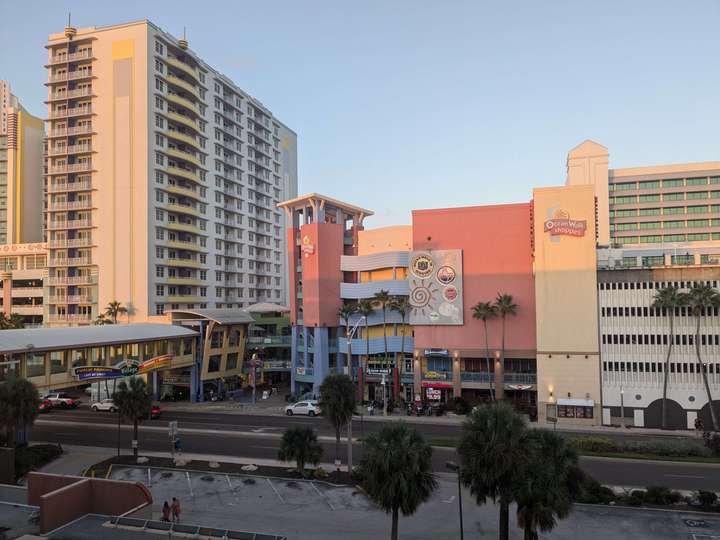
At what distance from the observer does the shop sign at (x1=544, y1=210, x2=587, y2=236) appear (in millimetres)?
59312

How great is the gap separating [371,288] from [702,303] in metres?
37.3

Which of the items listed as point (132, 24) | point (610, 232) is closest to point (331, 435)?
point (132, 24)

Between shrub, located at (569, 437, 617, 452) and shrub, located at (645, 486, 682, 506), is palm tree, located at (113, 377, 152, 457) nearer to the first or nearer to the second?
shrub, located at (569, 437, 617, 452)

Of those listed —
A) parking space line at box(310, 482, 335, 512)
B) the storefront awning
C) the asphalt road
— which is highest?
the storefront awning

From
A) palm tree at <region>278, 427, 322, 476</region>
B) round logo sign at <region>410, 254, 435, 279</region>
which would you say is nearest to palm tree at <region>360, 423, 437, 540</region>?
palm tree at <region>278, 427, 322, 476</region>

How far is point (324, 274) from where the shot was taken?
246ft

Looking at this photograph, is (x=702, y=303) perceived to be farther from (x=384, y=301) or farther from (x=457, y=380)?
(x=384, y=301)

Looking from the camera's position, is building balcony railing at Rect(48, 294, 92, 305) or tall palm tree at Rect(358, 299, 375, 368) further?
building balcony railing at Rect(48, 294, 92, 305)

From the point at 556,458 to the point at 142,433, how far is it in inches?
1682

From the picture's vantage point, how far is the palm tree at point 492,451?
21.6 meters

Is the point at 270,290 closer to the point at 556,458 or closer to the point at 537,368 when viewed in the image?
the point at 537,368

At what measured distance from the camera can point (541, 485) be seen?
21.8 metres

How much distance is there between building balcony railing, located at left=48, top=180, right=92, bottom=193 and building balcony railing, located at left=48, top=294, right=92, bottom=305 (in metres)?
17.5

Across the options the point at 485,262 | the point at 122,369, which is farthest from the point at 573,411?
the point at 122,369
